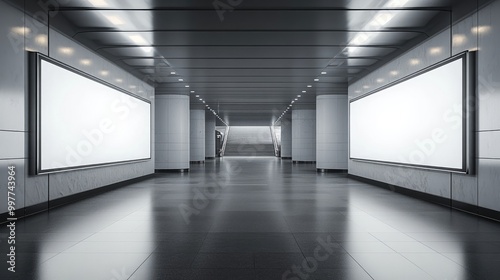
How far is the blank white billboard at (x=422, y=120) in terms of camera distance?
11.5m

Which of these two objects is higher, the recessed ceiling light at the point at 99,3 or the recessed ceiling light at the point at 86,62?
the recessed ceiling light at the point at 99,3

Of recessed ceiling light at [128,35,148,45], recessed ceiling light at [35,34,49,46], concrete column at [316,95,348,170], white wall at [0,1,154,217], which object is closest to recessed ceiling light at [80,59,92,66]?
white wall at [0,1,154,217]

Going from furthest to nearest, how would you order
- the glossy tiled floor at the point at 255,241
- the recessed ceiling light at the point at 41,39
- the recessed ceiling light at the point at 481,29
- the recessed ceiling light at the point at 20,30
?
1. the recessed ceiling light at the point at 41,39
2. the recessed ceiling light at the point at 481,29
3. the recessed ceiling light at the point at 20,30
4. the glossy tiled floor at the point at 255,241

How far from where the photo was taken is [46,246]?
23.5ft

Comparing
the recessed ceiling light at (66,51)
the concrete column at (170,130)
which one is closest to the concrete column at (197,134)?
the concrete column at (170,130)

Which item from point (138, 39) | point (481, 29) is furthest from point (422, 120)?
point (138, 39)

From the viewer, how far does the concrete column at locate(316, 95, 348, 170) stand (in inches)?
1102

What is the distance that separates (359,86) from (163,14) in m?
13.7

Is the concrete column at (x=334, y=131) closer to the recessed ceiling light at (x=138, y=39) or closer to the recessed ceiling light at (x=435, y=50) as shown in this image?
the recessed ceiling light at (x=435, y=50)

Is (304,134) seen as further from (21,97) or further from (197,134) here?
(21,97)

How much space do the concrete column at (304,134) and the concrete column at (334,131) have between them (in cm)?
1119

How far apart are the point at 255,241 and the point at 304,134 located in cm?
3344

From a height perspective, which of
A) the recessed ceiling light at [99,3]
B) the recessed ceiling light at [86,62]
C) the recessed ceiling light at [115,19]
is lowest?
the recessed ceiling light at [86,62]

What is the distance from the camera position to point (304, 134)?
132 feet
